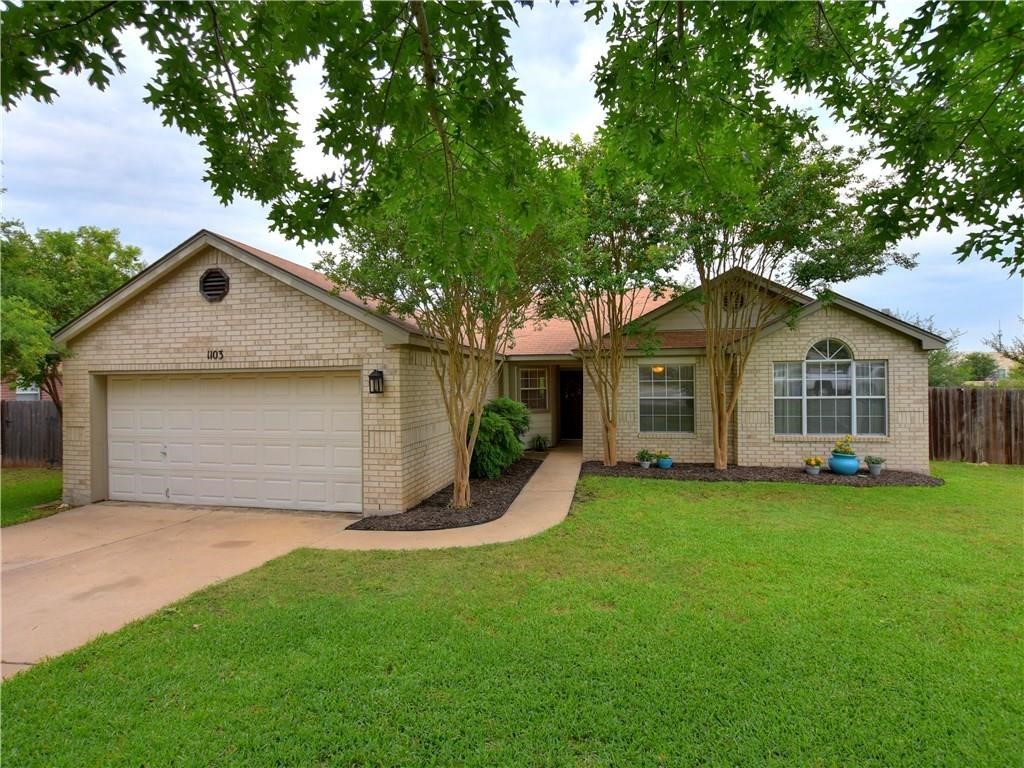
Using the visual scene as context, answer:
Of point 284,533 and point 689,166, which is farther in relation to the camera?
point 284,533

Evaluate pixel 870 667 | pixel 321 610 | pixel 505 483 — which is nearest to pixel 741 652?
pixel 870 667

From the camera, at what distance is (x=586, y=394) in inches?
495

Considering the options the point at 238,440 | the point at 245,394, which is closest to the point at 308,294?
the point at 245,394

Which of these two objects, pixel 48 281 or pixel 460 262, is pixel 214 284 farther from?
pixel 460 262

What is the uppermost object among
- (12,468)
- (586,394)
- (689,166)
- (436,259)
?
(689,166)

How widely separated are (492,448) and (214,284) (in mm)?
5958

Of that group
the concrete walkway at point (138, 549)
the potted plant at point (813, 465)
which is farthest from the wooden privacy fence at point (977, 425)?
the concrete walkway at point (138, 549)

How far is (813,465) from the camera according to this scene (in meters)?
10.7

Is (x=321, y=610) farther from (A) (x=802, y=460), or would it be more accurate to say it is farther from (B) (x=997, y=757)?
(A) (x=802, y=460)

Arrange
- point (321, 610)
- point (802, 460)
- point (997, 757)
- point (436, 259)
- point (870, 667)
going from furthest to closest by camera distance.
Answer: point (802, 460) → point (321, 610) → point (436, 259) → point (870, 667) → point (997, 757)

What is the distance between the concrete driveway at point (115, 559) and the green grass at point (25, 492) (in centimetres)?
64

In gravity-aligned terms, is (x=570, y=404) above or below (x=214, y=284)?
below

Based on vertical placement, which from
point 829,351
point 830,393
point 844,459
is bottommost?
point 844,459

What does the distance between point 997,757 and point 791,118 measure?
168 inches
